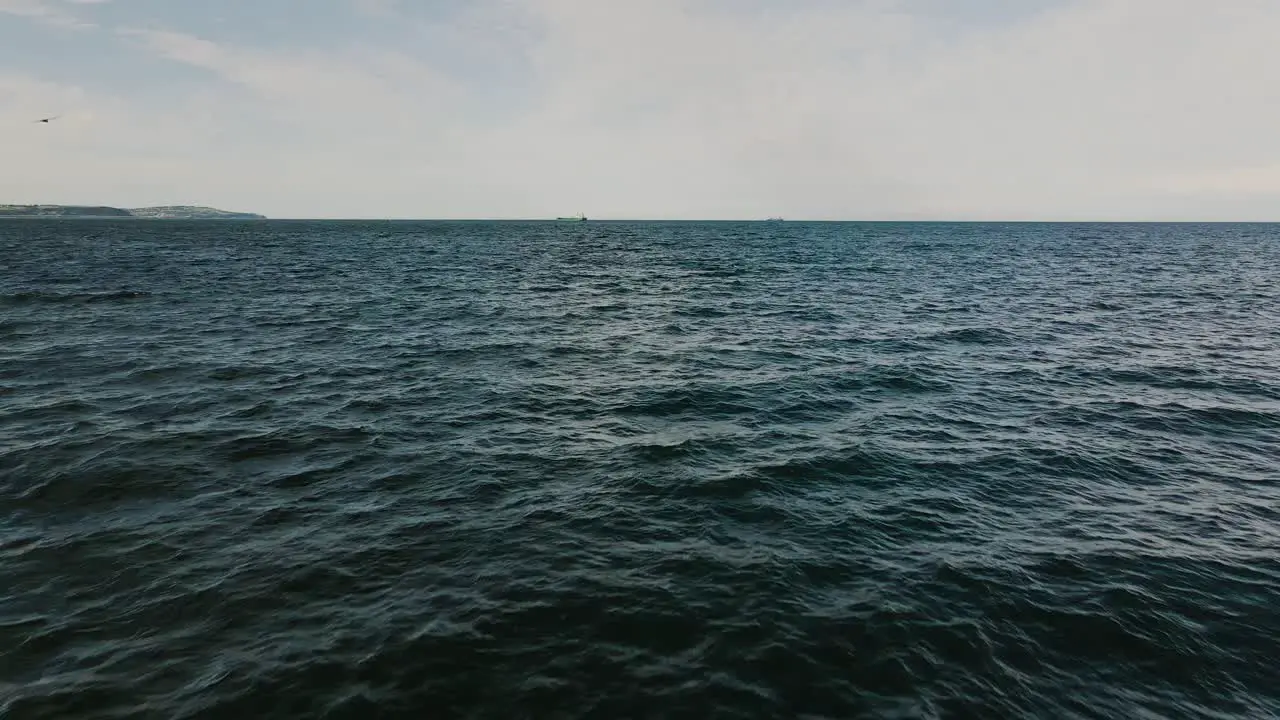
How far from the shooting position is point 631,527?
1510 cm

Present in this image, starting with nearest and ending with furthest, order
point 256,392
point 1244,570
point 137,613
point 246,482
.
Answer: point 137,613, point 1244,570, point 246,482, point 256,392

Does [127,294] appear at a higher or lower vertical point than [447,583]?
higher

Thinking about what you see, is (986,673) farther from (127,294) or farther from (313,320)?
(127,294)

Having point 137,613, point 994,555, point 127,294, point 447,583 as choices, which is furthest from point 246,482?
point 127,294

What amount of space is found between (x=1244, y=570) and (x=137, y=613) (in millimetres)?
23766

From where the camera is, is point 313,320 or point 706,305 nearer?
point 313,320

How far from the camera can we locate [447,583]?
41.5ft

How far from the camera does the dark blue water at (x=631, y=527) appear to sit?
10258 millimetres

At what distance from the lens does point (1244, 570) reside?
13.7 metres

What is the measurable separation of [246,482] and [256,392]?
898cm

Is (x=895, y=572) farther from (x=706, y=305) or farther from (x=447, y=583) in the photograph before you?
(x=706, y=305)

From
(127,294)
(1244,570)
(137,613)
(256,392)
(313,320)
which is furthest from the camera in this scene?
(127,294)

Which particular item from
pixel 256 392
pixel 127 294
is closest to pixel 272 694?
pixel 256 392

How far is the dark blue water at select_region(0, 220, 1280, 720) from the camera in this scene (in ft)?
33.7
